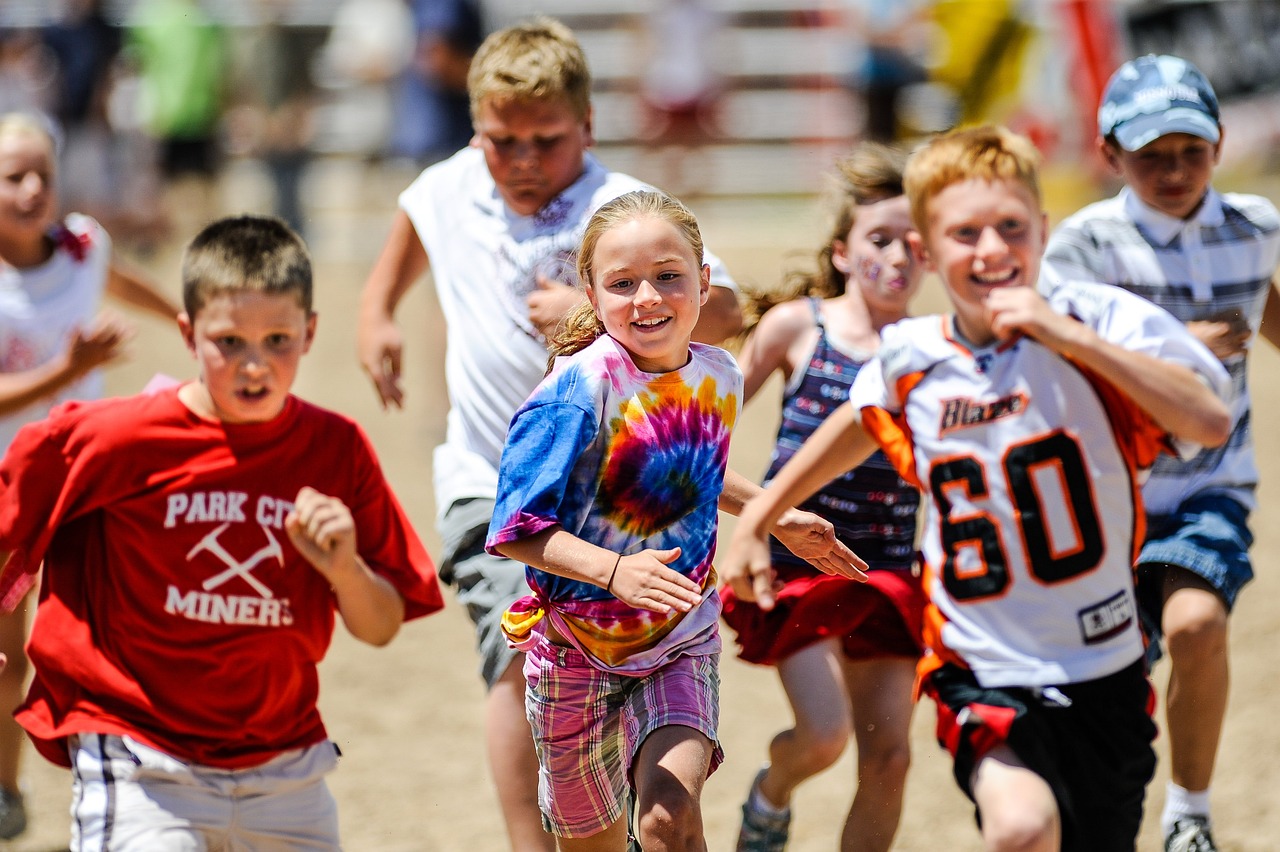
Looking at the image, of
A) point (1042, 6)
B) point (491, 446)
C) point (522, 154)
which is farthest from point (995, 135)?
point (1042, 6)

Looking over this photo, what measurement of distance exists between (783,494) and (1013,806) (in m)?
0.74

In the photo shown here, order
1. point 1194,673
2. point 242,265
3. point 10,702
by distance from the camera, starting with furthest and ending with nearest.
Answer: point 10,702
point 1194,673
point 242,265

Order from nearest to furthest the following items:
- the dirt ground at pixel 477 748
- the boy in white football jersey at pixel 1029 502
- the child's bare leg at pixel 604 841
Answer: the boy in white football jersey at pixel 1029 502
the child's bare leg at pixel 604 841
the dirt ground at pixel 477 748

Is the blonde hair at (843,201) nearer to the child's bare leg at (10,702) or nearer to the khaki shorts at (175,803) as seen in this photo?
the khaki shorts at (175,803)

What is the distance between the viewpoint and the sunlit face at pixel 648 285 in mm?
3168

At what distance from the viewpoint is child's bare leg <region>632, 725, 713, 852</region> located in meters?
3.06

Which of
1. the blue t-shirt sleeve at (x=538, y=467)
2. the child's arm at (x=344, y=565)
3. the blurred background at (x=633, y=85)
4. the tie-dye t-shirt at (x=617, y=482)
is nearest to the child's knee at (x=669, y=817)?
the tie-dye t-shirt at (x=617, y=482)

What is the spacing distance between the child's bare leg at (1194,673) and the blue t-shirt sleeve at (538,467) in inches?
67.1

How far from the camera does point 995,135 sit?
11.6 ft

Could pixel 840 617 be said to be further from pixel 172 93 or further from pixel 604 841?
pixel 172 93

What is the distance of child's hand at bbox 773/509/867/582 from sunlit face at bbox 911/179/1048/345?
0.50 meters

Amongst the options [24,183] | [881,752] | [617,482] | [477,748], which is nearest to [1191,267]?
[881,752]

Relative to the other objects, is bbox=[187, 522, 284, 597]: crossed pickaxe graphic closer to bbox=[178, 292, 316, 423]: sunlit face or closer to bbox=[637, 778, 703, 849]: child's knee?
bbox=[178, 292, 316, 423]: sunlit face

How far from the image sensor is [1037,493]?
3.33 m
